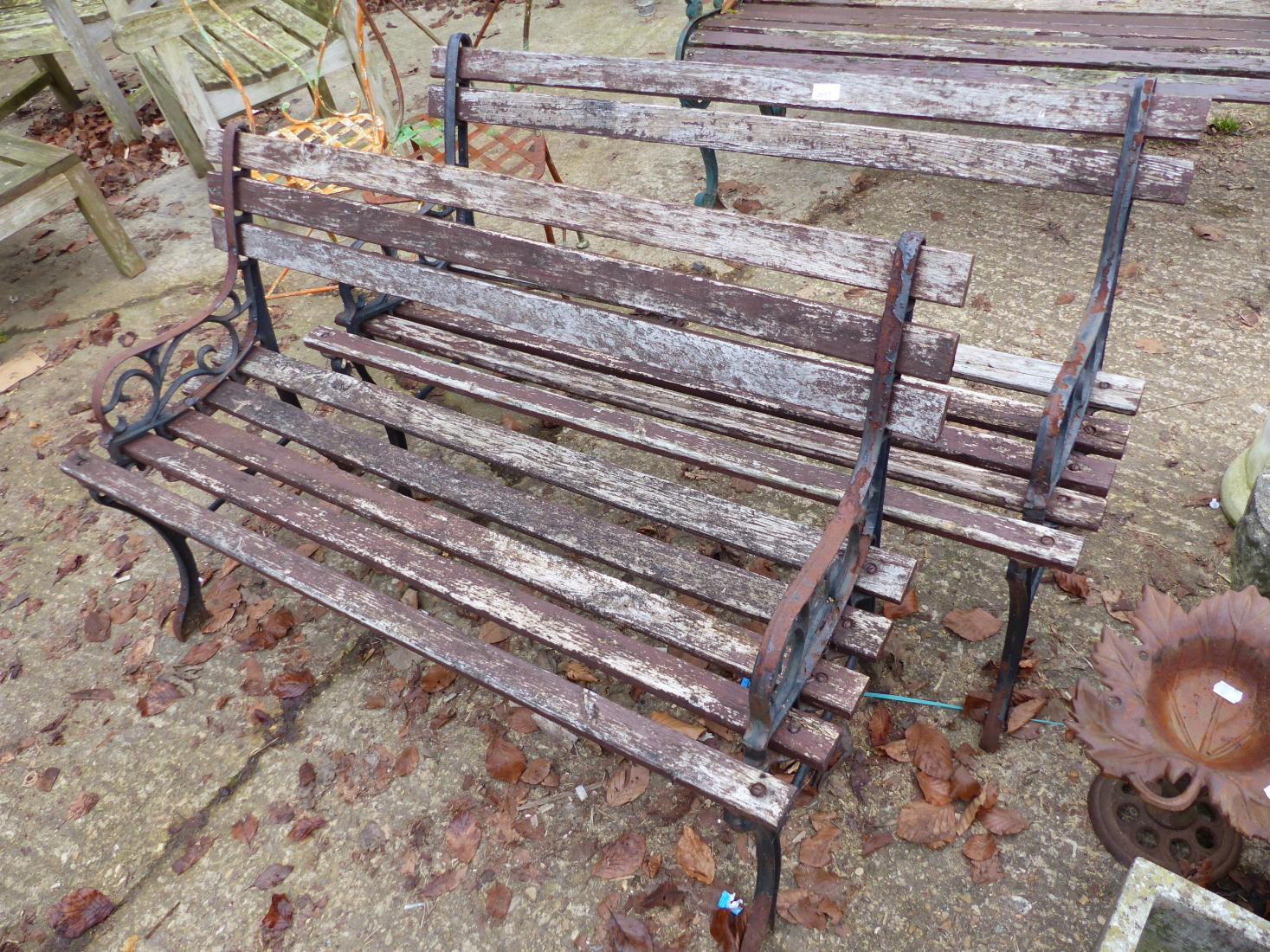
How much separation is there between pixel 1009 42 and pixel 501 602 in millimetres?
3358

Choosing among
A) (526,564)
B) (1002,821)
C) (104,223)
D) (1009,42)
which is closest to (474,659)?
(526,564)

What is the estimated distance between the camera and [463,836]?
80.3 inches

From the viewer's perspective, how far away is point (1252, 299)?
318 centimetres


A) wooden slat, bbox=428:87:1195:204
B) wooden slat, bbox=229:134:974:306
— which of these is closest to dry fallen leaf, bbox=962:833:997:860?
wooden slat, bbox=229:134:974:306

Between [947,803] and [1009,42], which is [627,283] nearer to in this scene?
[947,803]

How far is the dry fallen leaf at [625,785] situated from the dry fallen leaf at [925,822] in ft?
2.10

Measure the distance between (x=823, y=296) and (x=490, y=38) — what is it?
394 centimetres

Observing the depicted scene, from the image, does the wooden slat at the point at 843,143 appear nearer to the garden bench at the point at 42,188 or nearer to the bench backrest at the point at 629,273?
the bench backrest at the point at 629,273

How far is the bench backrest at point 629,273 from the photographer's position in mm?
1615

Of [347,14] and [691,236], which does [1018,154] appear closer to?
[691,236]

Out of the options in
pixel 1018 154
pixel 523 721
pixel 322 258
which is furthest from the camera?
pixel 322 258

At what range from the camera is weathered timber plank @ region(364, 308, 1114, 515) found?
74.8 inches

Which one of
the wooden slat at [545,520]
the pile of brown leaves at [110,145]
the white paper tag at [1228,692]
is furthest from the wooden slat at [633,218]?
the pile of brown leaves at [110,145]

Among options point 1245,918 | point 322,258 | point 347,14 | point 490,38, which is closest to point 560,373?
point 322,258
